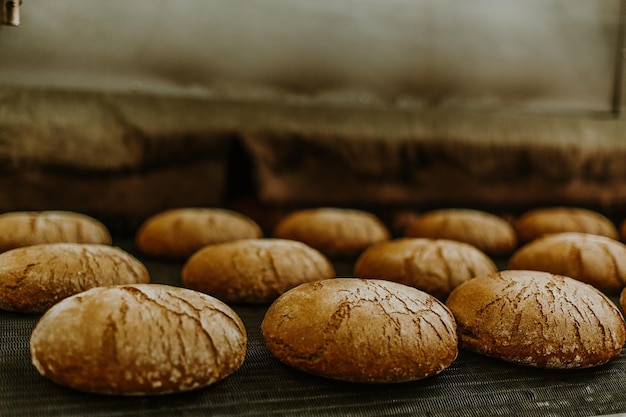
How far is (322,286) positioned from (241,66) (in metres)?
1.62

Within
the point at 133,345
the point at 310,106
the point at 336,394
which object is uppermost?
the point at 310,106

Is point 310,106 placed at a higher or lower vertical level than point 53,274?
higher

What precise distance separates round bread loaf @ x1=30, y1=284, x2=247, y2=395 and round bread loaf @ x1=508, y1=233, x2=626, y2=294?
1.28m

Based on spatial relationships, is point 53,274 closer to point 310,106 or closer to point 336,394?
point 336,394

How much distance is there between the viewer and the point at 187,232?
2.31 metres

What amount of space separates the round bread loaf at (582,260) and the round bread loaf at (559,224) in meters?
0.54

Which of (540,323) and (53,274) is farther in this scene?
(53,274)

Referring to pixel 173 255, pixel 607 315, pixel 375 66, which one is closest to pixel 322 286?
pixel 607 315

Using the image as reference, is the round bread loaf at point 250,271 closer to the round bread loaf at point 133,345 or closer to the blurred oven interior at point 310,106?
the round bread loaf at point 133,345

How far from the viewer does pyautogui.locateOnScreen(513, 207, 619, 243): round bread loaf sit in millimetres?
2744

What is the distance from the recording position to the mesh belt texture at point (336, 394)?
113cm

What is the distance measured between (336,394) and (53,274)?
856 mm

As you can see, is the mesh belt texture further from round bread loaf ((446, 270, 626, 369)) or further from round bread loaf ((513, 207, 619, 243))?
round bread loaf ((513, 207, 619, 243))

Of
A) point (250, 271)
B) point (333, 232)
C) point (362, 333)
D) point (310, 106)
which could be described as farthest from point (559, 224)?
point (362, 333)
